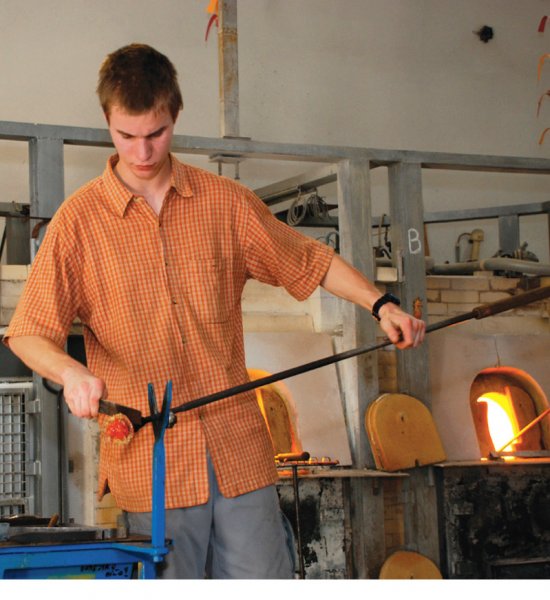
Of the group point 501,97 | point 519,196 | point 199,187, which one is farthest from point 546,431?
point 199,187

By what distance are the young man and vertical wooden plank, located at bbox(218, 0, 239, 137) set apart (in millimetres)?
2747

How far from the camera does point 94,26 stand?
7891 millimetres

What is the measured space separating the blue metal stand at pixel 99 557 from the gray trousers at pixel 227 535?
0.35 m

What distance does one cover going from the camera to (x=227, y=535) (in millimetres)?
3025

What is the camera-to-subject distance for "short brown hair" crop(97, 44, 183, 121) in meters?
3.02

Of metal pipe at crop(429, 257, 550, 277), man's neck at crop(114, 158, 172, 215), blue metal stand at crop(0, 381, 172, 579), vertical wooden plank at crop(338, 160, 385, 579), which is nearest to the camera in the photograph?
blue metal stand at crop(0, 381, 172, 579)

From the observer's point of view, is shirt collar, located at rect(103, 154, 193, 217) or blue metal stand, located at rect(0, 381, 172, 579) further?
shirt collar, located at rect(103, 154, 193, 217)

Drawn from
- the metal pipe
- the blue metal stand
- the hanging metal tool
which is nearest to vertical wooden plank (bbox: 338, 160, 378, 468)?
the metal pipe

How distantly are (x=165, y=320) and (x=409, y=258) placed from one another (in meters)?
3.46

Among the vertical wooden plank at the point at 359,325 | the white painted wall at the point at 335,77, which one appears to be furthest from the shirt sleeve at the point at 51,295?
the white painted wall at the point at 335,77

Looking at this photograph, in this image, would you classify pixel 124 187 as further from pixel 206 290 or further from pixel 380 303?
pixel 380 303

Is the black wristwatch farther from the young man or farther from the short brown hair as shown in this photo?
the short brown hair

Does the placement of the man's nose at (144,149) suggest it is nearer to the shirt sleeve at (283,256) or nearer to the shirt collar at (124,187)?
the shirt collar at (124,187)

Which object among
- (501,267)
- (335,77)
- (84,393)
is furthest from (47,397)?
(335,77)
